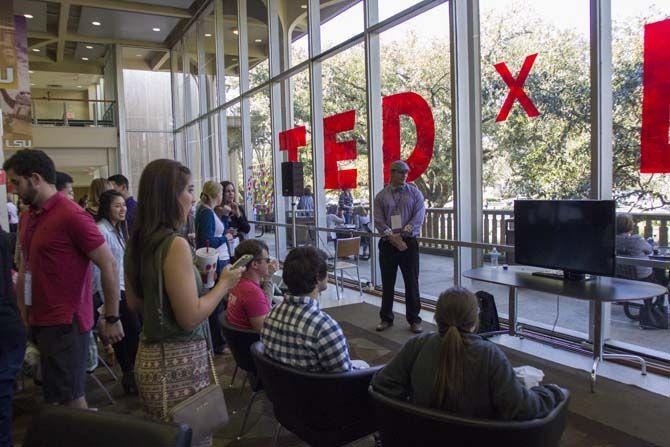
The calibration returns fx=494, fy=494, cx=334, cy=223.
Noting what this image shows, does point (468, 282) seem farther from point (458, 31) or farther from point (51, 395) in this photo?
point (51, 395)

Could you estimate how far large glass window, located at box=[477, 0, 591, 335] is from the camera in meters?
3.92

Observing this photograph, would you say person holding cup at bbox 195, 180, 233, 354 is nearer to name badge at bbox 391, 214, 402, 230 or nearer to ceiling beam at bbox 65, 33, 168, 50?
name badge at bbox 391, 214, 402, 230

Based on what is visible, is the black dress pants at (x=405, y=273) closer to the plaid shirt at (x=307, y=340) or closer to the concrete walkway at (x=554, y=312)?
the concrete walkway at (x=554, y=312)

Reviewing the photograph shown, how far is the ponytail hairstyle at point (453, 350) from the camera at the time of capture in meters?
1.48

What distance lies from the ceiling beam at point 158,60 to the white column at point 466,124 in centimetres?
1215

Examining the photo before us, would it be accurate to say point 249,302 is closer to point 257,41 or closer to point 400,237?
point 400,237

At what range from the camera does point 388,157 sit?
5898 millimetres

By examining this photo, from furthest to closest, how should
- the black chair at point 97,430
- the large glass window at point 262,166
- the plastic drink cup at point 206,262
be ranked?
the large glass window at point 262,166 < the plastic drink cup at point 206,262 < the black chair at point 97,430

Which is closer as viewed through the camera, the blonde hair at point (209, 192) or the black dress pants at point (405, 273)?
the blonde hair at point (209, 192)

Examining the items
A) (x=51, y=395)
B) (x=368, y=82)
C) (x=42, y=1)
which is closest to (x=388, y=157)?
(x=368, y=82)

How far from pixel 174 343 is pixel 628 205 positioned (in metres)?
3.39

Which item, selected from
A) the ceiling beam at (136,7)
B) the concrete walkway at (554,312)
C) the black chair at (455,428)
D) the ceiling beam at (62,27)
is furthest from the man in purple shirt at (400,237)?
the ceiling beam at (62,27)

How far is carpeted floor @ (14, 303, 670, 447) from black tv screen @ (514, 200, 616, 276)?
0.74 metres

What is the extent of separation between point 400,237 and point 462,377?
10.1 feet
